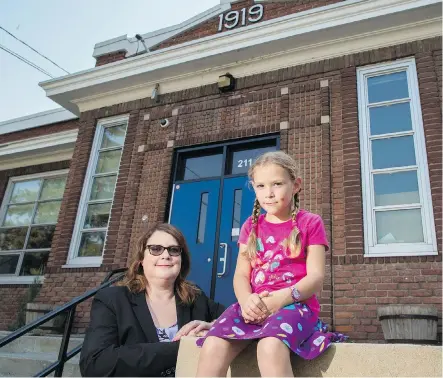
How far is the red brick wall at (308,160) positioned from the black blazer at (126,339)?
9.64ft

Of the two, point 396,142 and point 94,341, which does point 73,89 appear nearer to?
point 396,142

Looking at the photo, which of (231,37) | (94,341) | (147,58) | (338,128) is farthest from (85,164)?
(94,341)

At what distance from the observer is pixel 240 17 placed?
23.4ft

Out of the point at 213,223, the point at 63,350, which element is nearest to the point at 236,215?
the point at 213,223

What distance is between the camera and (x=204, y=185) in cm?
614

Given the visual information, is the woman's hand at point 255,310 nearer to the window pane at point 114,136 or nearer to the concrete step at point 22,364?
the concrete step at point 22,364

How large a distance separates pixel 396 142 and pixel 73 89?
5.67m

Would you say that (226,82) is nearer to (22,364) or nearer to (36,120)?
(22,364)

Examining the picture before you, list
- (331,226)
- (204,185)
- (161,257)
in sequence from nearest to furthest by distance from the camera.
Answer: (161,257) → (331,226) → (204,185)

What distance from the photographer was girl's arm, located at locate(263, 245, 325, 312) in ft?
5.71

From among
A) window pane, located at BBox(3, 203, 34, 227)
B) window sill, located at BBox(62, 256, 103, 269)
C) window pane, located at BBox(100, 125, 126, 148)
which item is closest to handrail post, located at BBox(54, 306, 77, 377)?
window sill, located at BBox(62, 256, 103, 269)

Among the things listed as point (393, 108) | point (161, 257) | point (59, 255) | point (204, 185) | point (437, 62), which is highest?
point (437, 62)

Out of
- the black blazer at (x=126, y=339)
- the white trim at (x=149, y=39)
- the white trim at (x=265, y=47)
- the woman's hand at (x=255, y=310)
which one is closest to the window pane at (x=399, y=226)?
the white trim at (x=265, y=47)

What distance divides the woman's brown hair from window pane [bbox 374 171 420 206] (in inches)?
134
